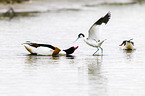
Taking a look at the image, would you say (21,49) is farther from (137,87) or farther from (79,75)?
(137,87)

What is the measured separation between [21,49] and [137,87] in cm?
935

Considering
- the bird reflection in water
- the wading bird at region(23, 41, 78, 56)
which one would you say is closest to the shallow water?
the bird reflection in water

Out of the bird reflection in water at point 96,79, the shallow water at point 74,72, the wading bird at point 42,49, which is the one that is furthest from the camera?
the wading bird at point 42,49

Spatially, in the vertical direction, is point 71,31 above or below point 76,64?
above

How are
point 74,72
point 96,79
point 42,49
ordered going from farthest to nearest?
point 42,49, point 74,72, point 96,79

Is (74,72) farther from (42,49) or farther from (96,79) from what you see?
(42,49)

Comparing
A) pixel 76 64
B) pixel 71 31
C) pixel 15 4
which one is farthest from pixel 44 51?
pixel 15 4

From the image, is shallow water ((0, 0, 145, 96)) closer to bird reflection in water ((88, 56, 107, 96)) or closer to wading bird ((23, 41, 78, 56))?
bird reflection in water ((88, 56, 107, 96))

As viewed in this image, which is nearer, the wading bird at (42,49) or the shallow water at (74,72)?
the shallow water at (74,72)

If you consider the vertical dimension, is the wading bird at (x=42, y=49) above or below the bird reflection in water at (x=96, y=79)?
above

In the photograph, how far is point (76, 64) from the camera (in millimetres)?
18703

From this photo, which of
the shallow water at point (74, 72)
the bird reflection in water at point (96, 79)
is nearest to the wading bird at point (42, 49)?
the shallow water at point (74, 72)

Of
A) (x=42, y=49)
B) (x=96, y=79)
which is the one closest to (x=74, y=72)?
(x=96, y=79)

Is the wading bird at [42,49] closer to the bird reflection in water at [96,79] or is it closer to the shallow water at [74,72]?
the shallow water at [74,72]
